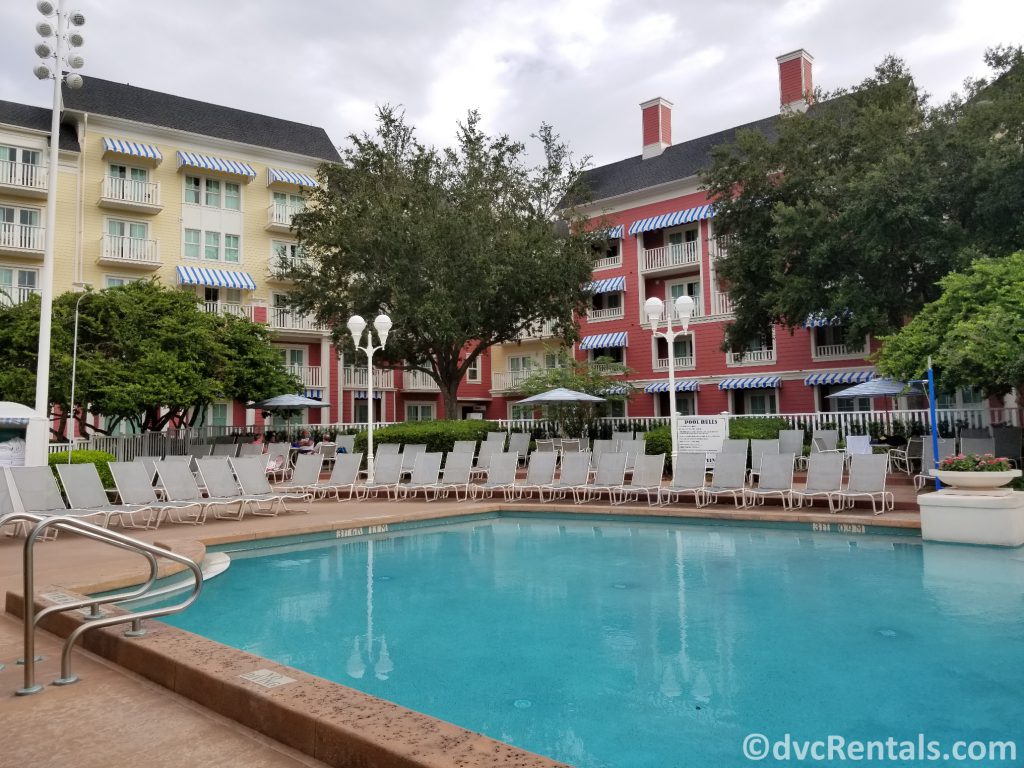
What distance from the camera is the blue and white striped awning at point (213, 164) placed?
32.6 meters

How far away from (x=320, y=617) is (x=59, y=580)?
2.56 metres

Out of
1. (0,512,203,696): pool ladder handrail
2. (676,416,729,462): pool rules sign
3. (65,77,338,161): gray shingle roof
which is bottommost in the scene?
(0,512,203,696): pool ladder handrail

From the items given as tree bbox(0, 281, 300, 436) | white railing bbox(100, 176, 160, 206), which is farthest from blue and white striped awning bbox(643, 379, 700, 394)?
white railing bbox(100, 176, 160, 206)

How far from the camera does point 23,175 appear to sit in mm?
29906

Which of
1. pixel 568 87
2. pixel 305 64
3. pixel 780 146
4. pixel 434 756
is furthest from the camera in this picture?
pixel 780 146

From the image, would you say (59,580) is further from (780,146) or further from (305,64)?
(780,146)

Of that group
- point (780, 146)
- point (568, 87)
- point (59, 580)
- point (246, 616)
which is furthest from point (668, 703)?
point (780, 146)

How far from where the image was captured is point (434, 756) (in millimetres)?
2840

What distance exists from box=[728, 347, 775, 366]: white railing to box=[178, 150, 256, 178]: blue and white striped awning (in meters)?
23.4

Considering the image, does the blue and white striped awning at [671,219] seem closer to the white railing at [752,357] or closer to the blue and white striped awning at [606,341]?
the blue and white striped awning at [606,341]

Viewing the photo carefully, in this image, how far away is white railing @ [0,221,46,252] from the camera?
29453 mm

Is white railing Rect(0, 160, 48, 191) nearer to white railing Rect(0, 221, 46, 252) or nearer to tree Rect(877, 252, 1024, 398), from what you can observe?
white railing Rect(0, 221, 46, 252)

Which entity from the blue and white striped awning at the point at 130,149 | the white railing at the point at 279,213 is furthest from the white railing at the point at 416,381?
the blue and white striped awning at the point at 130,149

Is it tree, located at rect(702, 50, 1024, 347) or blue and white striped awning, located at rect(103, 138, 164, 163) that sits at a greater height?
blue and white striped awning, located at rect(103, 138, 164, 163)
